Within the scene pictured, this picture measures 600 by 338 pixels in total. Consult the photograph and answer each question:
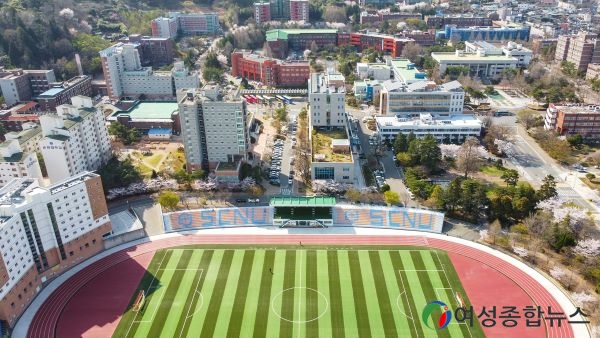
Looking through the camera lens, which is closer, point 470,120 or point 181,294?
point 181,294

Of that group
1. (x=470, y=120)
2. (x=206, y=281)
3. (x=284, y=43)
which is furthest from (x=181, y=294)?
(x=284, y=43)

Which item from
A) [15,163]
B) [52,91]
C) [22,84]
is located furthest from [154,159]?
[22,84]

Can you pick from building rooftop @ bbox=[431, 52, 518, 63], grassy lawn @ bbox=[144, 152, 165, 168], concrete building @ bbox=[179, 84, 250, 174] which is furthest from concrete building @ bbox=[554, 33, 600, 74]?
grassy lawn @ bbox=[144, 152, 165, 168]

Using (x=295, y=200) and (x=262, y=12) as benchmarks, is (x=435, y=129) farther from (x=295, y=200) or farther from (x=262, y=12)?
(x=262, y=12)

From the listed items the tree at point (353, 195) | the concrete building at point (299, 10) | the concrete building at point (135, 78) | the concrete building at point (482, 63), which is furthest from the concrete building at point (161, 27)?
the tree at point (353, 195)

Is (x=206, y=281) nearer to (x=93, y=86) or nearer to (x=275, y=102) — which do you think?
(x=275, y=102)

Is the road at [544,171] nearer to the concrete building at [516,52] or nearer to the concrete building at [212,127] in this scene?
the concrete building at [212,127]
